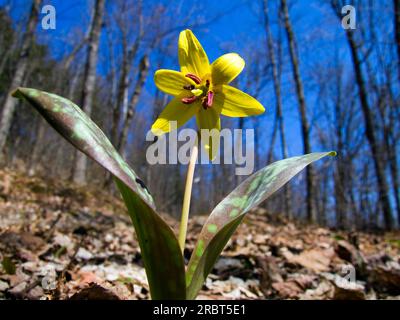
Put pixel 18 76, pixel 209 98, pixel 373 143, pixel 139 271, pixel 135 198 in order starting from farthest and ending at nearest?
pixel 373 143 < pixel 18 76 < pixel 139 271 < pixel 209 98 < pixel 135 198

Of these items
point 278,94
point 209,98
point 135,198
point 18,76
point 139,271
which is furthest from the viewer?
point 278,94

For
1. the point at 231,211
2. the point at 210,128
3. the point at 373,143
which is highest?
the point at 373,143

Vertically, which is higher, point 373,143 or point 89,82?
point 89,82

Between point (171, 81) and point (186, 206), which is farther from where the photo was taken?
point (171, 81)

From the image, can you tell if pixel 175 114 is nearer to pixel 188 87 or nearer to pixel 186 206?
pixel 188 87

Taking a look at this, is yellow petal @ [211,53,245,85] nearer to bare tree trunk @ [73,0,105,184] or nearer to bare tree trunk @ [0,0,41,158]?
bare tree trunk @ [73,0,105,184]

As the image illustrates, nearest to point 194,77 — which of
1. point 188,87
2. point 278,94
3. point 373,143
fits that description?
point 188,87
